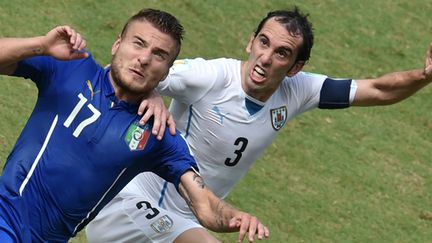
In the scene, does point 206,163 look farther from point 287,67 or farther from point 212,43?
point 212,43

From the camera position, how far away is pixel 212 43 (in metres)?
12.9

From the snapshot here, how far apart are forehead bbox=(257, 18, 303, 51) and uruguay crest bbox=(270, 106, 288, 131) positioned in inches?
18.3

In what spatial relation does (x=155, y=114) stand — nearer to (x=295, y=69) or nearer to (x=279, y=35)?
(x=279, y=35)

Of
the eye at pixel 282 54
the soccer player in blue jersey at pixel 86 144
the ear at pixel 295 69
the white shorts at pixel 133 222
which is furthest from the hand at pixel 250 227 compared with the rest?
the ear at pixel 295 69

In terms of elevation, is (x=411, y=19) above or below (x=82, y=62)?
below

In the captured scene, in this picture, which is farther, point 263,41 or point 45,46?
point 263,41

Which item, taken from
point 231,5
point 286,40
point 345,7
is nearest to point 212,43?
point 231,5

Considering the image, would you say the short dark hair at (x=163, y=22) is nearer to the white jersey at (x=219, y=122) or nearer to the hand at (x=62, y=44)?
the hand at (x=62, y=44)

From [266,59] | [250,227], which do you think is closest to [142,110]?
[250,227]

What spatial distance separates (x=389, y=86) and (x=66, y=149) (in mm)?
3029

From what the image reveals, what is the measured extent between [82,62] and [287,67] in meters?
1.86

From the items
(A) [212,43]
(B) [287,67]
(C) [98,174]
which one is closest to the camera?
(C) [98,174]

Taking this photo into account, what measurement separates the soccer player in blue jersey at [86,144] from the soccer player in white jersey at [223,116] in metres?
0.97

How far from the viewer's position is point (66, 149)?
6180mm
